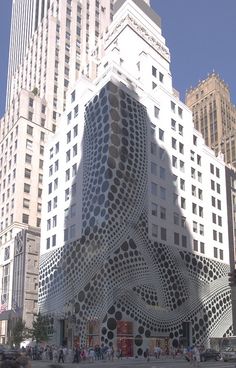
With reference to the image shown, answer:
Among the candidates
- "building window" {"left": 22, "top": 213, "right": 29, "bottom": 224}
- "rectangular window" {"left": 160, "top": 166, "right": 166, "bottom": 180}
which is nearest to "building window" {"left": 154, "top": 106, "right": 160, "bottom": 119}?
"rectangular window" {"left": 160, "top": 166, "right": 166, "bottom": 180}

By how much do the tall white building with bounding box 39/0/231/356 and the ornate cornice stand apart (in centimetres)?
440

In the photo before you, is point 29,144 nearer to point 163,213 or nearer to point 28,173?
point 28,173

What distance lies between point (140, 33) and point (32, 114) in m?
32.0

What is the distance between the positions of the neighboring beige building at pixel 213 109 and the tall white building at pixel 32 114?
5251 cm

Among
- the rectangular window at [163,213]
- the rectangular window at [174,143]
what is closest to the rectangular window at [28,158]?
the rectangular window at [174,143]

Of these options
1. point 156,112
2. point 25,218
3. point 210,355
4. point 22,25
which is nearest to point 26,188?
point 25,218

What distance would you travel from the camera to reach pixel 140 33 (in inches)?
3962

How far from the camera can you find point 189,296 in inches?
3120

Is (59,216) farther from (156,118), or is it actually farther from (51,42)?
(51,42)

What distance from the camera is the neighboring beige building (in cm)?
17275

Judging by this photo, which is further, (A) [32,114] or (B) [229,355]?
(A) [32,114]

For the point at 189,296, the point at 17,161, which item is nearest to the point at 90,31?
the point at 17,161

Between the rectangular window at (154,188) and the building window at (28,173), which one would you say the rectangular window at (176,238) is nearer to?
the rectangular window at (154,188)

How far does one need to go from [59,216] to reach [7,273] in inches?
1116
